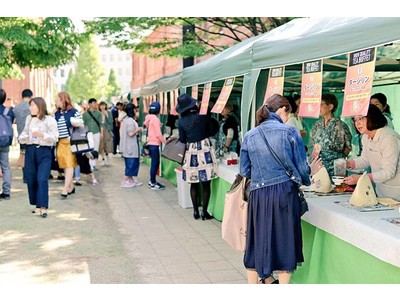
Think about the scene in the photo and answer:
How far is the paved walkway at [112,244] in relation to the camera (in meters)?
5.06

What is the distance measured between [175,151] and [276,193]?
4415 millimetres

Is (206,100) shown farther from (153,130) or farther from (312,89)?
(153,130)

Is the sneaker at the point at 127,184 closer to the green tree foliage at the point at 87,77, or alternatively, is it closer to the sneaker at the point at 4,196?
the sneaker at the point at 4,196

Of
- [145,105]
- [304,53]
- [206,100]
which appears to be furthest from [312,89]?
[145,105]

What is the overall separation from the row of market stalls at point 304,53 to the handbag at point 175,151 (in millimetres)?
954

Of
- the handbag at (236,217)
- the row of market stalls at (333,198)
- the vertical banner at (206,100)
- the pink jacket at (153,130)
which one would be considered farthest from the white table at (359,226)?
the pink jacket at (153,130)

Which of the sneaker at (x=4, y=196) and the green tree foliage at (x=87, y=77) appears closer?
the sneaker at (x=4, y=196)

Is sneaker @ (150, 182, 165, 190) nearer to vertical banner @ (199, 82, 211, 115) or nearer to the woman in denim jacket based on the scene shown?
vertical banner @ (199, 82, 211, 115)

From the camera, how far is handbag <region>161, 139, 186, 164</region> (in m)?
8.00

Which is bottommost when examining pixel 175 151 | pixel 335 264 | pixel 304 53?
pixel 335 264

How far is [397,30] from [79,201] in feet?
23.0

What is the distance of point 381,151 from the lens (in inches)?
172

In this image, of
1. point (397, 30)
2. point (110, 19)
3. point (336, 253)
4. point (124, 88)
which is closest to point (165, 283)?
point (336, 253)

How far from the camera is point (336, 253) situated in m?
3.96
